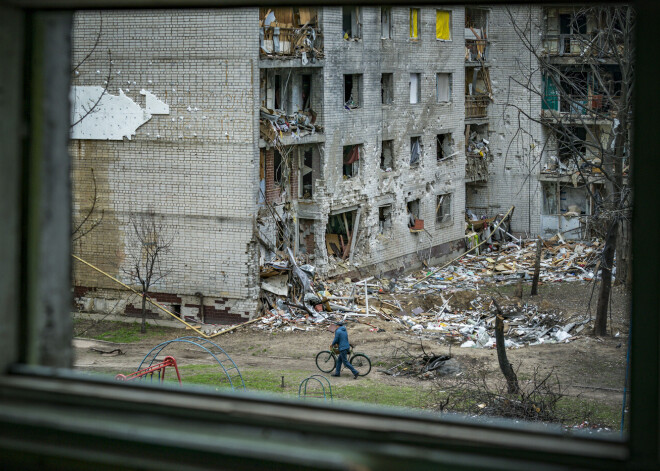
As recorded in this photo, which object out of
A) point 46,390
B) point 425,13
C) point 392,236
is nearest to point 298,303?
point 392,236

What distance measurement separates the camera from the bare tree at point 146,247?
18.5m

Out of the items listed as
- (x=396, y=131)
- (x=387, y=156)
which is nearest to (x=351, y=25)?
(x=396, y=131)

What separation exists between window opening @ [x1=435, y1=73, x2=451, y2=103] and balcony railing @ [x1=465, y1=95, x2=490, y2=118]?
2.42 m

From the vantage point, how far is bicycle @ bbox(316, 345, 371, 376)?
48.0 feet

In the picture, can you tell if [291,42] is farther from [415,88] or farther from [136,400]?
[136,400]

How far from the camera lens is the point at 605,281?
15.1 metres

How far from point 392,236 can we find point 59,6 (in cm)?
2335

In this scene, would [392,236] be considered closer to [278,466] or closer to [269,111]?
[269,111]

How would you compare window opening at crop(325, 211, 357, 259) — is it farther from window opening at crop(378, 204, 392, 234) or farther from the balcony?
the balcony

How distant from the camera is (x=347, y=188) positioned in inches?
882

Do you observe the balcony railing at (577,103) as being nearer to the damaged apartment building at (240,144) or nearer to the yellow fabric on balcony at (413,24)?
the damaged apartment building at (240,144)

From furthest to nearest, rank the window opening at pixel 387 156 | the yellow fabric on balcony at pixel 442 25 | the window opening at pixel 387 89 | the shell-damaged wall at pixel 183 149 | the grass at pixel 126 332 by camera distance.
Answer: the yellow fabric on balcony at pixel 442 25 < the window opening at pixel 387 156 < the window opening at pixel 387 89 < the shell-damaged wall at pixel 183 149 < the grass at pixel 126 332

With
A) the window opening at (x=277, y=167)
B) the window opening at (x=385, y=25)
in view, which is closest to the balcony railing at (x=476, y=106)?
the window opening at (x=385, y=25)

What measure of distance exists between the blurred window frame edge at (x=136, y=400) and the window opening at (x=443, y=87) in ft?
84.6
